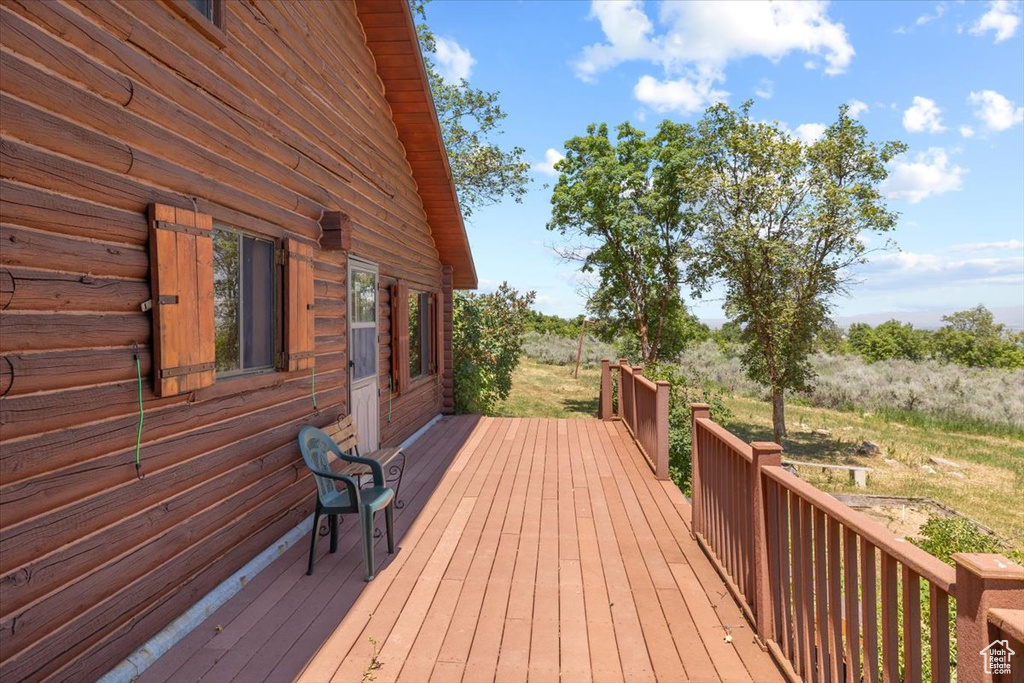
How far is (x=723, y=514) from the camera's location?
342 cm

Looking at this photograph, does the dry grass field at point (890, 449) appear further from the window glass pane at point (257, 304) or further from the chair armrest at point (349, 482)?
the chair armrest at point (349, 482)

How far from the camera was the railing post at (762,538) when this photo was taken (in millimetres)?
2666

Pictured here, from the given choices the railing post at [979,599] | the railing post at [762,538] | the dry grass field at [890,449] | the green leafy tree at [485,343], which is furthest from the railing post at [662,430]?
the dry grass field at [890,449]

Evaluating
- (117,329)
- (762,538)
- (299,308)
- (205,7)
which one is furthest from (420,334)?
(762,538)

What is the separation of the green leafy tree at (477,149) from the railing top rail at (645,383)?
1189 centimetres

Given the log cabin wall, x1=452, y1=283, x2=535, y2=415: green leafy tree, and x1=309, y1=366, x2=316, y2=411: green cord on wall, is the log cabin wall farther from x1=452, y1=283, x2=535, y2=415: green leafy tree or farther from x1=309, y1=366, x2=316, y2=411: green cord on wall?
x1=452, y1=283, x2=535, y2=415: green leafy tree

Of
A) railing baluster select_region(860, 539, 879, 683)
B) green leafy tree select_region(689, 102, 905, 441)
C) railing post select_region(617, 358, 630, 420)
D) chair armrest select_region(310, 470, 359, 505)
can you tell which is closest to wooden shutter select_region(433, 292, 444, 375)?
railing post select_region(617, 358, 630, 420)

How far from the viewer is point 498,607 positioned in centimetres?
306

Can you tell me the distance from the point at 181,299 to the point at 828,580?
3093mm

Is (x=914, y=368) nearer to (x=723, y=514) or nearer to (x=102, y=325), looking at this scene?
(x=723, y=514)

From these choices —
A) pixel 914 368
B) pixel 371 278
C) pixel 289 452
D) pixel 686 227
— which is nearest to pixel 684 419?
pixel 371 278

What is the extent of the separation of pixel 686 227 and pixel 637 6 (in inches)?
246

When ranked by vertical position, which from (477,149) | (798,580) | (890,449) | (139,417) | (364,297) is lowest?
(890,449)

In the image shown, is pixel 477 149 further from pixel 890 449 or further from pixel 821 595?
pixel 821 595
